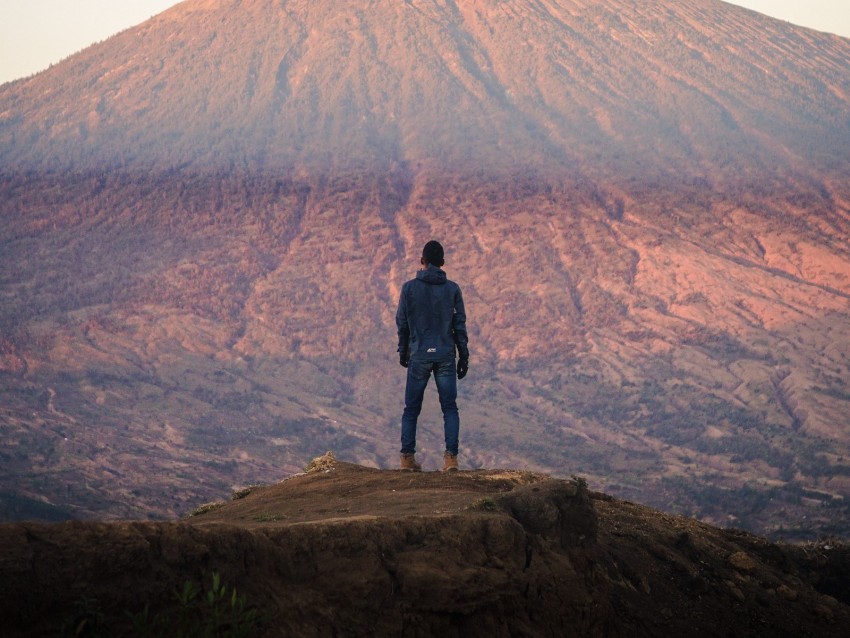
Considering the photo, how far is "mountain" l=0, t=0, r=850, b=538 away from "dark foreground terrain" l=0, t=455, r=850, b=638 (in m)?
47.2

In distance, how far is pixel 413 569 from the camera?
7.01 meters

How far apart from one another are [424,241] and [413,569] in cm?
9114

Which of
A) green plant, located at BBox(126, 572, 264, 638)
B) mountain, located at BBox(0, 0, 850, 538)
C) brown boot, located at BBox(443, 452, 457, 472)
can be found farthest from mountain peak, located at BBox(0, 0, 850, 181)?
green plant, located at BBox(126, 572, 264, 638)

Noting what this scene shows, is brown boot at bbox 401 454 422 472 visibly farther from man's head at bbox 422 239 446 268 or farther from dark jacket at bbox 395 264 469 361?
man's head at bbox 422 239 446 268

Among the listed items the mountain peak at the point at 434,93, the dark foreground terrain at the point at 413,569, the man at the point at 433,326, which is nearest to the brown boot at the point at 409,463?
the dark foreground terrain at the point at 413,569

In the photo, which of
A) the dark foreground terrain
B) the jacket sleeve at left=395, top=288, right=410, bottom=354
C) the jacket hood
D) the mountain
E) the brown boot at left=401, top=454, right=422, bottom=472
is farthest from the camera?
the mountain

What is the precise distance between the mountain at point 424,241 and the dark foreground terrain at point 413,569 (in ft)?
155

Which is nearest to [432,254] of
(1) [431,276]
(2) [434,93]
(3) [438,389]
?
(1) [431,276]

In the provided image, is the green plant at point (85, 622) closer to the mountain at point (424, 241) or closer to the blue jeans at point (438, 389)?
the blue jeans at point (438, 389)

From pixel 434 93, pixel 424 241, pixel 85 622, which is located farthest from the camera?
pixel 434 93

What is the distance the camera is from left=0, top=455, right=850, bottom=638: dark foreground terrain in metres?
5.75

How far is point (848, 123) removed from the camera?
13125 centimetres

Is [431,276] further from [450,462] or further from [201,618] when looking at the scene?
[201,618]

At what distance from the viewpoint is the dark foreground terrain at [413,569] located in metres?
5.75
